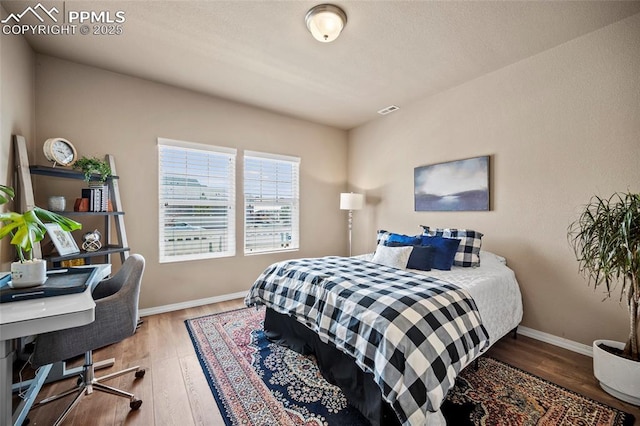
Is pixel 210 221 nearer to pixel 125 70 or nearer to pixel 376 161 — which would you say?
pixel 125 70

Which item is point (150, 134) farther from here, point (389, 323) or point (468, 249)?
point (468, 249)

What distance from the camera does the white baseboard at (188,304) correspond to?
3059 mm

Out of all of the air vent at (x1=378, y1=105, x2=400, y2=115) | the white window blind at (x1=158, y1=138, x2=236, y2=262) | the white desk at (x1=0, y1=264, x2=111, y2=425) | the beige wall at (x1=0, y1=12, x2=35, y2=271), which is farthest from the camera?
the air vent at (x1=378, y1=105, x2=400, y2=115)

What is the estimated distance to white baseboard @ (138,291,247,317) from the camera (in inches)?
120

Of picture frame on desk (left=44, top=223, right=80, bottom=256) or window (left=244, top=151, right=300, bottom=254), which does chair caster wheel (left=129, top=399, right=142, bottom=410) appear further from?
window (left=244, top=151, right=300, bottom=254)

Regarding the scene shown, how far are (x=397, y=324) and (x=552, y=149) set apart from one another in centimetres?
239

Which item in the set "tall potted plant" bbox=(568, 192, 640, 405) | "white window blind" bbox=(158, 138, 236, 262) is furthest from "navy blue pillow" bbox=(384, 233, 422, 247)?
"white window blind" bbox=(158, 138, 236, 262)

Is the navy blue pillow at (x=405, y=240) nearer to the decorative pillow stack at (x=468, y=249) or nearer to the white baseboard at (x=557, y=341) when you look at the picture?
the decorative pillow stack at (x=468, y=249)

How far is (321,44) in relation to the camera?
7.93ft

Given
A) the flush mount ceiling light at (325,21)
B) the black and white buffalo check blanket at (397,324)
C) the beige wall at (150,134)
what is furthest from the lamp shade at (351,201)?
the flush mount ceiling light at (325,21)

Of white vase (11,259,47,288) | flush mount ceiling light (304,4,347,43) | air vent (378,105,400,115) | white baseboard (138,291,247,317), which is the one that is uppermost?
air vent (378,105,400,115)

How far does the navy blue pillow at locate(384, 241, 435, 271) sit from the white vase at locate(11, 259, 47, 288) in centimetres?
266

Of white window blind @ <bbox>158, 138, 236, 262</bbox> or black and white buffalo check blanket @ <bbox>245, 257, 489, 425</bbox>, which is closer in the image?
black and white buffalo check blanket @ <bbox>245, 257, 489, 425</bbox>

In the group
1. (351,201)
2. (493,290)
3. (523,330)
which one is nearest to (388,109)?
(351,201)
